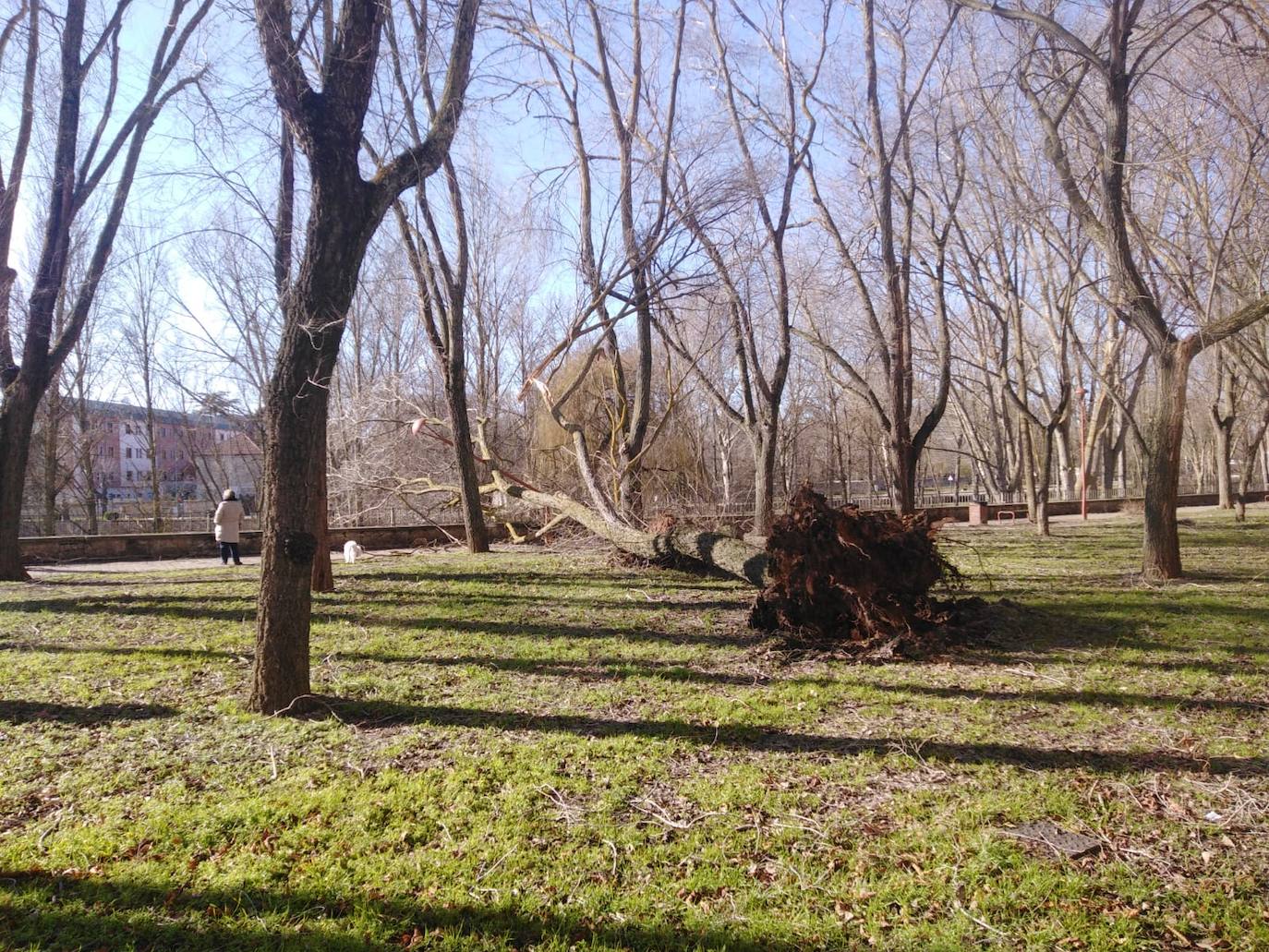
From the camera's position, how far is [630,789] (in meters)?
3.79

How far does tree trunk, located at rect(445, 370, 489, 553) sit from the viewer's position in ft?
42.4

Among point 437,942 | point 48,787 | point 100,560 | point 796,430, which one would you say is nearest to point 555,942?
point 437,942

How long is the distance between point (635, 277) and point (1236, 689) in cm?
969

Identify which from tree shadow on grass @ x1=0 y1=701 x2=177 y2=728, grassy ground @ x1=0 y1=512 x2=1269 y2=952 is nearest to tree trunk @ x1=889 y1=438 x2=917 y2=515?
grassy ground @ x1=0 y1=512 x2=1269 y2=952

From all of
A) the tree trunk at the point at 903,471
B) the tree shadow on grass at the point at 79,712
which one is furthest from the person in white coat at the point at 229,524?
the tree trunk at the point at 903,471

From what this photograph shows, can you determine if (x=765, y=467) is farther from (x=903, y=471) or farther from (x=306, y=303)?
(x=306, y=303)

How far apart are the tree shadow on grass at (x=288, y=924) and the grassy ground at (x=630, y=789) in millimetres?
11

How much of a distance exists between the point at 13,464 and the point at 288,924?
10.3 m

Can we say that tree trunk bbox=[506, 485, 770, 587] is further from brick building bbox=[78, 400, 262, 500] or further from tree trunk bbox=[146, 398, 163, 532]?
tree trunk bbox=[146, 398, 163, 532]

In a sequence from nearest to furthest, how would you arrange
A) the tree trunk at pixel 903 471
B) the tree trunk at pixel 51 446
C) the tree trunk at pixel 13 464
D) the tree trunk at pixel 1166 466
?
the tree trunk at pixel 1166 466 → the tree trunk at pixel 13 464 → the tree trunk at pixel 903 471 → the tree trunk at pixel 51 446

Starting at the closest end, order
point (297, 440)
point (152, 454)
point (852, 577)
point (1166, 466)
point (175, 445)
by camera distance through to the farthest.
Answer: point (297, 440) < point (852, 577) < point (1166, 466) < point (152, 454) < point (175, 445)

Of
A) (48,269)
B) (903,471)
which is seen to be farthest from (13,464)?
(903,471)

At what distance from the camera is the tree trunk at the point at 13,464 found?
1001 centimetres

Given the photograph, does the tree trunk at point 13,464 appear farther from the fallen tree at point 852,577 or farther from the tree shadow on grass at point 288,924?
the fallen tree at point 852,577
